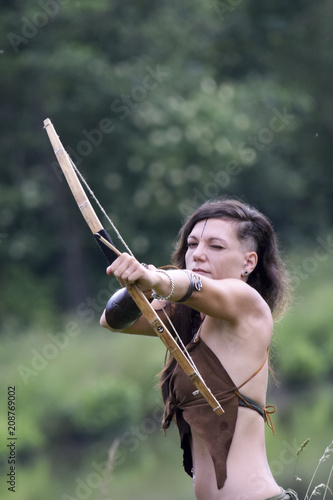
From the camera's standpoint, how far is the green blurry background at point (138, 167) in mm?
13219

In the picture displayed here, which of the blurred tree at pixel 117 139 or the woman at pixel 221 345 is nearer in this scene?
the woman at pixel 221 345

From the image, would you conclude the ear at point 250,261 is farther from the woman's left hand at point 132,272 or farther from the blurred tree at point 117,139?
the blurred tree at point 117,139

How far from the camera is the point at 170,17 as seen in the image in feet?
70.5

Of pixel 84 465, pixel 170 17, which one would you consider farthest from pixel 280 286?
pixel 170 17

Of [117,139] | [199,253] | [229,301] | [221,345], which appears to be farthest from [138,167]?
[229,301]

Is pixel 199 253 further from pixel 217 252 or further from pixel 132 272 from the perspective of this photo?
pixel 132 272

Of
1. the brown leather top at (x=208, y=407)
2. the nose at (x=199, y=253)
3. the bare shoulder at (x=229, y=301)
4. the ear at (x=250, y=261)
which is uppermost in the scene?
the nose at (x=199, y=253)

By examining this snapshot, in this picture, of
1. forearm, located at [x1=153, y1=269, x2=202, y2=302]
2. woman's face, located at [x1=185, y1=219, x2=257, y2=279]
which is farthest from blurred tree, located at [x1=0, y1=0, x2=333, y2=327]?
forearm, located at [x1=153, y1=269, x2=202, y2=302]

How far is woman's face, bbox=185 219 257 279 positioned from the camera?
3.46 meters

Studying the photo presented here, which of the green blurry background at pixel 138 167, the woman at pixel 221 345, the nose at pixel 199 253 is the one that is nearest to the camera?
the woman at pixel 221 345

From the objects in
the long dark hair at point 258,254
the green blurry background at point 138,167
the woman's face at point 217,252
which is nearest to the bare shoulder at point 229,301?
the woman's face at point 217,252

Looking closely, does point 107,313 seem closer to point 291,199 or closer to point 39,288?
point 39,288

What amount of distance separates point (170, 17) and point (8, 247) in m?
6.78

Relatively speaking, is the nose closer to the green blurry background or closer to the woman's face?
the woman's face
